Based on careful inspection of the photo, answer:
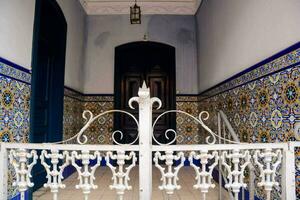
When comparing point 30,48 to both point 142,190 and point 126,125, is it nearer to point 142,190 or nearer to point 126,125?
point 142,190

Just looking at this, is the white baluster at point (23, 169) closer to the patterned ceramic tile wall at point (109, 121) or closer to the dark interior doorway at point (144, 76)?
the patterned ceramic tile wall at point (109, 121)

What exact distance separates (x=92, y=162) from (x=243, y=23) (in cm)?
376

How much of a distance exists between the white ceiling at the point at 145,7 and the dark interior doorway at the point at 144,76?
784 millimetres

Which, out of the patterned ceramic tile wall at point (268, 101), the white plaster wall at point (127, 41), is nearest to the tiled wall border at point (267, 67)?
the patterned ceramic tile wall at point (268, 101)

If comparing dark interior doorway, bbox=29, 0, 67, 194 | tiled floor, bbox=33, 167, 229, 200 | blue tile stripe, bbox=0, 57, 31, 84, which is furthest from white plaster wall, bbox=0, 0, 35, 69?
tiled floor, bbox=33, 167, 229, 200

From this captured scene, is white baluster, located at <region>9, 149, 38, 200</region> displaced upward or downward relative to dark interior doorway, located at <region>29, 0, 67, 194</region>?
downward

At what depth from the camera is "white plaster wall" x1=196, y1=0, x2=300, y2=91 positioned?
1.94 m

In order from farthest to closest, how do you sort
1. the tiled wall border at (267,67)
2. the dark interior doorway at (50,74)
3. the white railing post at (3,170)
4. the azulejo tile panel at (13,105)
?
the dark interior doorway at (50,74), the azulejo tile panel at (13,105), the tiled wall border at (267,67), the white railing post at (3,170)

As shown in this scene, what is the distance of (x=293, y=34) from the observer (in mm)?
1812

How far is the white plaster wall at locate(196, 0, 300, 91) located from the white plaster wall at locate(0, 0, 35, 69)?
7.92 feet

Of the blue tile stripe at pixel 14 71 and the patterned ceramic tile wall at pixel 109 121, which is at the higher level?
the blue tile stripe at pixel 14 71

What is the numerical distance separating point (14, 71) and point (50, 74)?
1.42 m

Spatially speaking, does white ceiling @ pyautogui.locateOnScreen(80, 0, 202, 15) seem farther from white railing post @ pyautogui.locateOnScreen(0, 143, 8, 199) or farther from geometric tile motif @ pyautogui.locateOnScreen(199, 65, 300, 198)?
white railing post @ pyautogui.locateOnScreen(0, 143, 8, 199)

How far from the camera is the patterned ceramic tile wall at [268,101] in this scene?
181 cm
